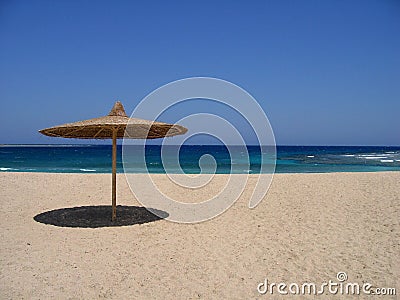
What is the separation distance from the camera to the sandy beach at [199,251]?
11.5 feet

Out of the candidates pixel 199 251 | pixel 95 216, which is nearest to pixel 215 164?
pixel 95 216

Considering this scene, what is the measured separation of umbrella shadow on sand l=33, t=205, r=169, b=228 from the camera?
6.03 m

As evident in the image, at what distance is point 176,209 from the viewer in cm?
746

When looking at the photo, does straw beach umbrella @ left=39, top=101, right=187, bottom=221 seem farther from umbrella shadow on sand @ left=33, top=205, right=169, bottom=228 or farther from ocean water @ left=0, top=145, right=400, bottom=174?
ocean water @ left=0, top=145, right=400, bottom=174

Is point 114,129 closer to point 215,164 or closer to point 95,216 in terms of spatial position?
point 95,216

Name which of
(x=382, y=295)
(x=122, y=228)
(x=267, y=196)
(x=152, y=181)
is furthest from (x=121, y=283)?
(x=152, y=181)

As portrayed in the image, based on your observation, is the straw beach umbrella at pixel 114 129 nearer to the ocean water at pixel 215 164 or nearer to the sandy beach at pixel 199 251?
the sandy beach at pixel 199 251

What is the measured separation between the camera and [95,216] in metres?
6.64

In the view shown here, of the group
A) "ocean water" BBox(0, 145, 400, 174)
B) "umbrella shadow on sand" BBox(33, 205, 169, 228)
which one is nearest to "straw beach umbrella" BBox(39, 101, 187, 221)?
"umbrella shadow on sand" BBox(33, 205, 169, 228)

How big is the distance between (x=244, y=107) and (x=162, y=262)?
2598 millimetres

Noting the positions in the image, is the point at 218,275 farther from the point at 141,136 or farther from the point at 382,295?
the point at 141,136

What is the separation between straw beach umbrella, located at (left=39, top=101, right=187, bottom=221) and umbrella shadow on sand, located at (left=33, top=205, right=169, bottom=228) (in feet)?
0.99

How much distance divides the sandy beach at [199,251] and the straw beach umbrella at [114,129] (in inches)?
57.9

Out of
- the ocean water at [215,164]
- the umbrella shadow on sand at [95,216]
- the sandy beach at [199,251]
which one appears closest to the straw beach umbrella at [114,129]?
the umbrella shadow on sand at [95,216]
